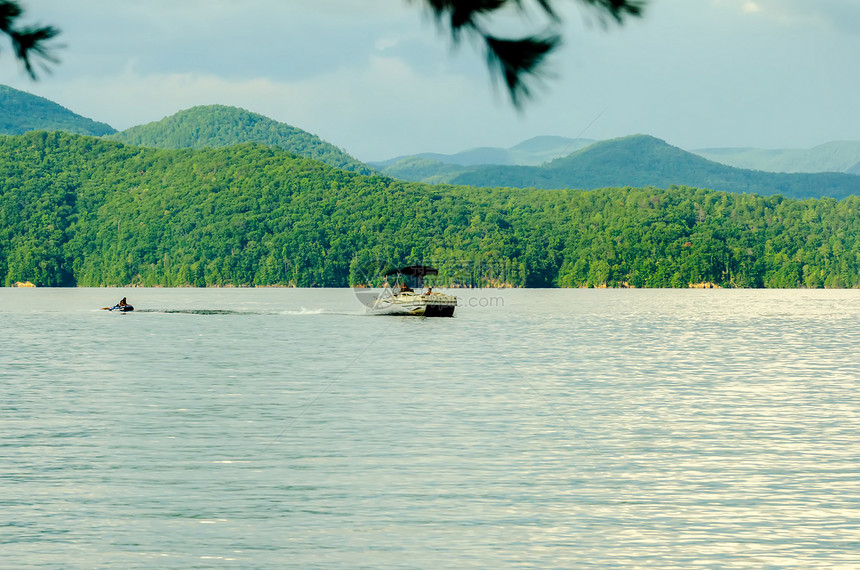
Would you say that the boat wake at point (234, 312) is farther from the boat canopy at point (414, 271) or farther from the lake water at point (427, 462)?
the lake water at point (427, 462)

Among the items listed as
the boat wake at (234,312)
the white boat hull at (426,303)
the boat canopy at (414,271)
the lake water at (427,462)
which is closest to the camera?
the lake water at (427,462)

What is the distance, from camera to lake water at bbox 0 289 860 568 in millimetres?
17703

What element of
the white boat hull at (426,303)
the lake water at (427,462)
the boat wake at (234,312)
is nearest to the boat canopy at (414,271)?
the white boat hull at (426,303)

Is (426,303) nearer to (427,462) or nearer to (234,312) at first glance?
(234,312)

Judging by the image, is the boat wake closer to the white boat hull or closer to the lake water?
the white boat hull

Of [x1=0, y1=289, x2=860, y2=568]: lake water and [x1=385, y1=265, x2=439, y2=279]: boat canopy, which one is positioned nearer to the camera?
[x1=0, y1=289, x2=860, y2=568]: lake water

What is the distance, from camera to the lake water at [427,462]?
17.7 metres

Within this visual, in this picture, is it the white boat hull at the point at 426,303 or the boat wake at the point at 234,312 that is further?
the boat wake at the point at 234,312

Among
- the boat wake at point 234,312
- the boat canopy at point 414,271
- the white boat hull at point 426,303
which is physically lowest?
the boat wake at point 234,312

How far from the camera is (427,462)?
25.6 m

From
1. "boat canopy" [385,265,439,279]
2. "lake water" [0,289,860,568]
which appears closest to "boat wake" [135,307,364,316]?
"boat canopy" [385,265,439,279]

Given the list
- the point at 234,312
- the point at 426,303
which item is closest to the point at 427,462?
the point at 426,303

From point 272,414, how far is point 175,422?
328 centimetres

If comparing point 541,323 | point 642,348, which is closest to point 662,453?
point 642,348
